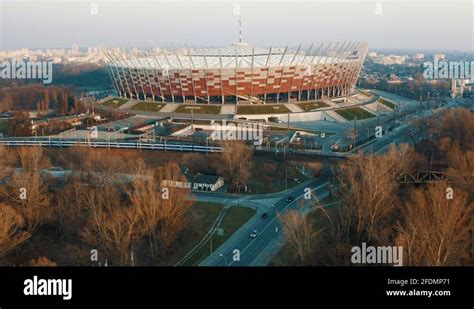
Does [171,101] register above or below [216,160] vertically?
above

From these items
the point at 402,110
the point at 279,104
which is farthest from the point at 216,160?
the point at 402,110

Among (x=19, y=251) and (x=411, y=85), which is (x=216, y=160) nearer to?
(x=19, y=251)

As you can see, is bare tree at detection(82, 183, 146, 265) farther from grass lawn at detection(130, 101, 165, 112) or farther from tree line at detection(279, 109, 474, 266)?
grass lawn at detection(130, 101, 165, 112)

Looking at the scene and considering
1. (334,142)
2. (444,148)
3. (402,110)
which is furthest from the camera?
(402,110)

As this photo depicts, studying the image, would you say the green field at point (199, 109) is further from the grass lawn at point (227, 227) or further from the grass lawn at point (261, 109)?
the grass lawn at point (227, 227)

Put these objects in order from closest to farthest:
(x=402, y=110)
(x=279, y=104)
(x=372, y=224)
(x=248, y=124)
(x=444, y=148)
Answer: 1. (x=372, y=224)
2. (x=444, y=148)
3. (x=248, y=124)
4. (x=279, y=104)
5. (x=402, y=110)

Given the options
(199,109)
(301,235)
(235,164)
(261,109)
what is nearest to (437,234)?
(301,235)

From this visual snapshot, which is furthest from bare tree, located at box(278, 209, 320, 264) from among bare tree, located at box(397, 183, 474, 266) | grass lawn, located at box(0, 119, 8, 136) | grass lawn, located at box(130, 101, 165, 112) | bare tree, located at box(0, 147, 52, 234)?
grass lawn, located at box(0, 119, 8, 136)
